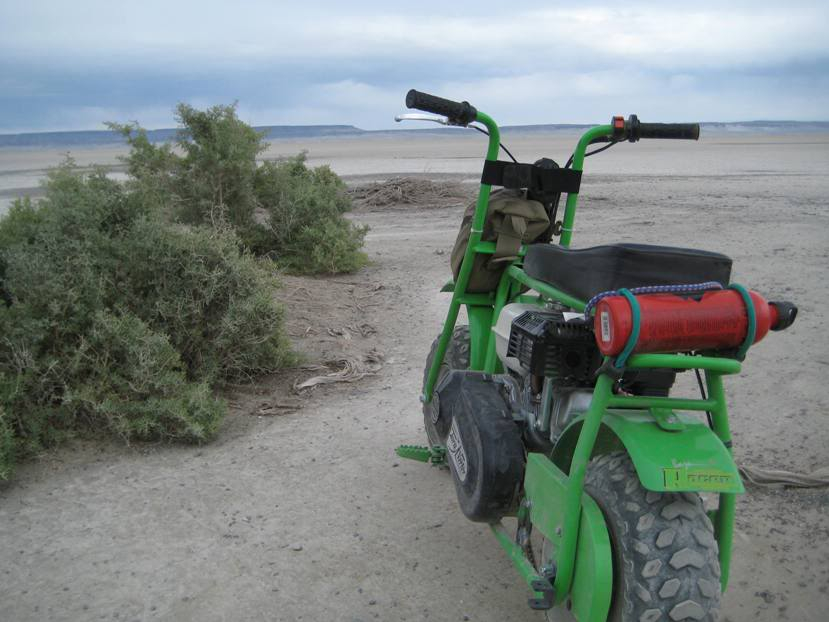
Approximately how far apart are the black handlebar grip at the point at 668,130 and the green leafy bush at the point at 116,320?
127 inches

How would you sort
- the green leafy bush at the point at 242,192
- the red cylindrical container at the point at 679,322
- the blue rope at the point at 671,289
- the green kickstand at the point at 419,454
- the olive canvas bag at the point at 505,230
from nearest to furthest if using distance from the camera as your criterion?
the red cylindrical container at the point at 679,322, the blue rope at the point at 671,289, the olive canvas bag at the point at 505,230, the green kickstand at the point at 419,454, the green leafy bush at the point at 242,192

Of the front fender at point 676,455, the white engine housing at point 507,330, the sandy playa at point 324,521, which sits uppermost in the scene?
the white engine housing at point 507,330

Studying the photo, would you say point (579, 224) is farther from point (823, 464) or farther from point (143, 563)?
point (143, 563)

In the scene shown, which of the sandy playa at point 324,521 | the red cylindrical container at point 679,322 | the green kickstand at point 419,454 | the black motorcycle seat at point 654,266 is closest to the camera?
the red cylindrical container at point 679,322

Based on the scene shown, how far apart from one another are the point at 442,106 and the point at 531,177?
1.86ft

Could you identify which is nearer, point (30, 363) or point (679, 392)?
point (30, 363)

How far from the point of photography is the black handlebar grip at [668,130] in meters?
3.59

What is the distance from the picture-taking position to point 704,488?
7.21 feet

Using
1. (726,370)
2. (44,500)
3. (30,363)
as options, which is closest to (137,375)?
(30,363)

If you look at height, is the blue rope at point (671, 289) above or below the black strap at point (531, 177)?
below

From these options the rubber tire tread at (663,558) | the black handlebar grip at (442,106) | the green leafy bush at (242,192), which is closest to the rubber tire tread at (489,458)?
the rubber tire tread at (663,558)

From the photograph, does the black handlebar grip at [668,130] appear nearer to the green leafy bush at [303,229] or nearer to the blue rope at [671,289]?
the blue rope at [671,289]

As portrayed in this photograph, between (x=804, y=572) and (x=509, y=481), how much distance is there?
58.9 inches

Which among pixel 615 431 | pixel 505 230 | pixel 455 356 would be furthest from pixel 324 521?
pixel 615 431
